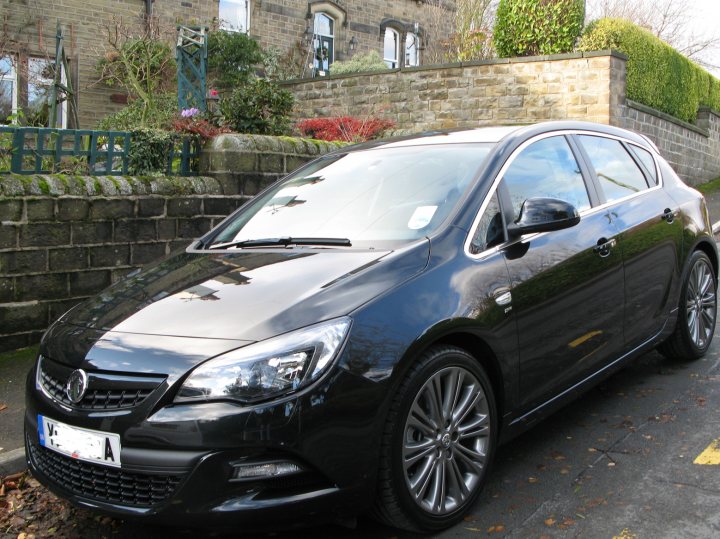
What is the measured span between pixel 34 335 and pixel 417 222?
12.4 feet

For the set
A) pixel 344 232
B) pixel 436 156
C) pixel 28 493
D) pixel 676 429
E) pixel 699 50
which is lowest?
pixel 28 493

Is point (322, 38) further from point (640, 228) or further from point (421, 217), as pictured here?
point (421, 217)

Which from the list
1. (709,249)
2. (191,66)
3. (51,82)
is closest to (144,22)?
(51,82)

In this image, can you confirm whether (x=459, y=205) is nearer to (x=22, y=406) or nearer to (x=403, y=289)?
(x=403, y=289)

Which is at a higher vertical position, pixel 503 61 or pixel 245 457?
pixel 503 61

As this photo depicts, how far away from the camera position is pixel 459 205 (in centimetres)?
379

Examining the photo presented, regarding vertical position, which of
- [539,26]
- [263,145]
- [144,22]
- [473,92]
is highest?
[144,22]

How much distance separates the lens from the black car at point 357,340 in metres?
2.86

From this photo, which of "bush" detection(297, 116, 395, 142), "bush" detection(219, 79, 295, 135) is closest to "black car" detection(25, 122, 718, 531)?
"bush" detection(219, 79, 295, 135)

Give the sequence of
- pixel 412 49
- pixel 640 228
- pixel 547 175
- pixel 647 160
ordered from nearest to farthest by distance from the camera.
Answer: pixel 547 175
pixel 640 228
pixel 647 160
pixel 412 49

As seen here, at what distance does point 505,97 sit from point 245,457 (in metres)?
12.2

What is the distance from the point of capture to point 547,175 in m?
4.39

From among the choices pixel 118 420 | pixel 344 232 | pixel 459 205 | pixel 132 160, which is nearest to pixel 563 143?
pixel 459 205

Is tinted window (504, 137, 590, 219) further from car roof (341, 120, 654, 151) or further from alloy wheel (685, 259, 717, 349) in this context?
alloy wheel (685, 259, 717, 349)
